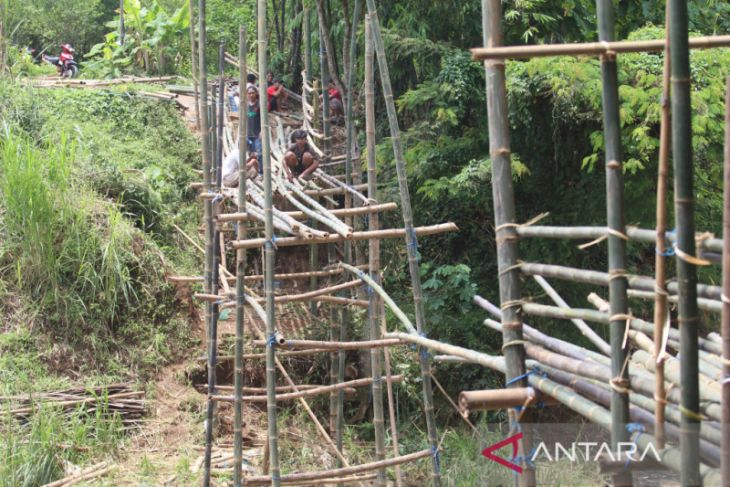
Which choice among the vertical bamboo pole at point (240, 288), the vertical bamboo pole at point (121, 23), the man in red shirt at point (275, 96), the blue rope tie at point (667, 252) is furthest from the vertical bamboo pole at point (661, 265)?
the vertical bamboo pole at point (121, 23)

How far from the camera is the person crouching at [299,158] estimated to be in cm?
659

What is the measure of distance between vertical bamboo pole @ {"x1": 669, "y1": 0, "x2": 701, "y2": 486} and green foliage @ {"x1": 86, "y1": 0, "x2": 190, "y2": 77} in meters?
12.5

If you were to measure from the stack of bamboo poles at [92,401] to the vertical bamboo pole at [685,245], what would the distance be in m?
4.95

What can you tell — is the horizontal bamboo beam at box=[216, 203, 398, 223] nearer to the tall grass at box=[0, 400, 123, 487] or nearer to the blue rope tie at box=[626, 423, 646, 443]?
the tall grass at box=[0, 400, 123, 487]

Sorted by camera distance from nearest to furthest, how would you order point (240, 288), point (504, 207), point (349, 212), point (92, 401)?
point (504, 207), point (240, 288), point (349, 212), point (92, 401)

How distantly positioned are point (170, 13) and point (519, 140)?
12027 millimetres

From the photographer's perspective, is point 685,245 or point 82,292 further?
point 82,292

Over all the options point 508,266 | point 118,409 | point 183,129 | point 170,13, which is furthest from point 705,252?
point 170,13

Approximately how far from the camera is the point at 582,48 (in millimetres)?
2158

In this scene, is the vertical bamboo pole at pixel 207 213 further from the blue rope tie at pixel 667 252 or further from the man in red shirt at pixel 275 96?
the man in red shirt at pixel 275 96

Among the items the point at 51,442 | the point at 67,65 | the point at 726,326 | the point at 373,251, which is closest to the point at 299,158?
the point at 373,251

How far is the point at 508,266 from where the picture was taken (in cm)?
241

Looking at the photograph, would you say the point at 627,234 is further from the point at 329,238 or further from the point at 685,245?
the point at 329,238

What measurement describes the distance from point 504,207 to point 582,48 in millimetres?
497
